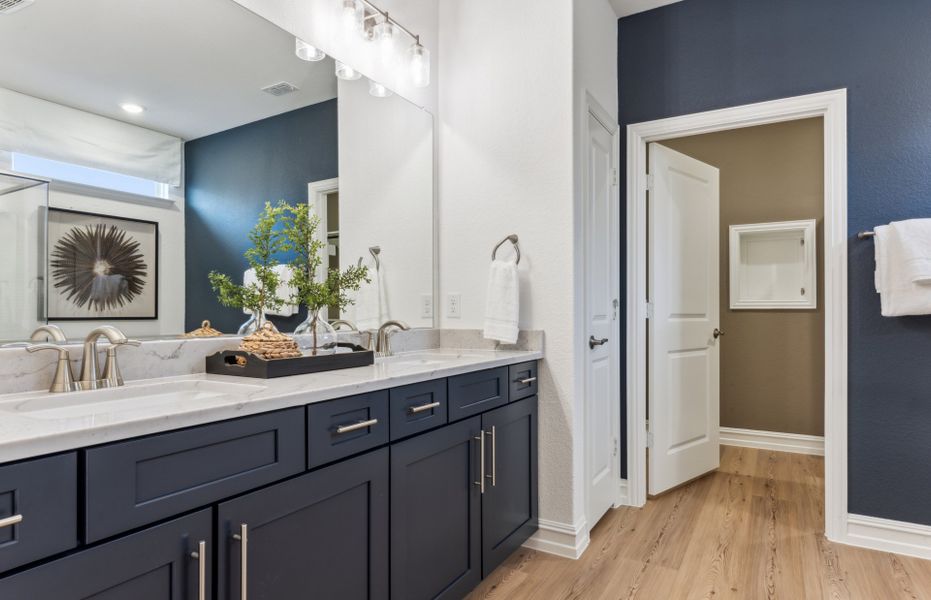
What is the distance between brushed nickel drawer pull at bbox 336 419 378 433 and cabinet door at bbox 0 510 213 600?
1.19 feet

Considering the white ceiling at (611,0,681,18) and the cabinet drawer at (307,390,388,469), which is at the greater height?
the white ceiling at (611,0,681,18)

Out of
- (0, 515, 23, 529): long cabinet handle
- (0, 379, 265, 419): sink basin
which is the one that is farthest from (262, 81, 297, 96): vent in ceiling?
(0, 515, 23, 529): long cabinet handle

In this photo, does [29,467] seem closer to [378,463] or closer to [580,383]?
[378,463]

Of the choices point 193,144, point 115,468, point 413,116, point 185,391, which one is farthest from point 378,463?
point 413,116

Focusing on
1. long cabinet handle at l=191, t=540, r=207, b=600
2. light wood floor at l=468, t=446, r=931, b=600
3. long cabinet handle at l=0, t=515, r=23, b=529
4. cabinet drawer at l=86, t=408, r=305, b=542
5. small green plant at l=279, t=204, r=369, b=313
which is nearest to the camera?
long cabinet handle at l=0, t=515, r=23, b=529

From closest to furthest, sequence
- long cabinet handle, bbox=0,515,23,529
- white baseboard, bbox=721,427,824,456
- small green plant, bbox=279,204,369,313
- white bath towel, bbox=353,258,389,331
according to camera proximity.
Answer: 1. long cabinet handle, bbox=0,515,23,529
2. small green plant, bbox=279,204,369,313
3. white bath towel, bbox=353,258,389,331
4. white baseboard, bbox=721,427,824,456

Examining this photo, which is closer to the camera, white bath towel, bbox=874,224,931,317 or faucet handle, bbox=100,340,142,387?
faucet handle, bbox=100,340,142,387

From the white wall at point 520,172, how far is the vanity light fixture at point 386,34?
230mm

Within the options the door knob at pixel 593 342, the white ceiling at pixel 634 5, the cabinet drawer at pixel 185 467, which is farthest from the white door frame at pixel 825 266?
the cabinet drawer at pixel 185 467

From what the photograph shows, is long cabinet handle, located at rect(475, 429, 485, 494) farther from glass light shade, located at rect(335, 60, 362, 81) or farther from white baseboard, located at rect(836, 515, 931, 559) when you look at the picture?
white baseboard, located at rect(836, 515, 931, 559)

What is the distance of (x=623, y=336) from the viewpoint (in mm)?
3004

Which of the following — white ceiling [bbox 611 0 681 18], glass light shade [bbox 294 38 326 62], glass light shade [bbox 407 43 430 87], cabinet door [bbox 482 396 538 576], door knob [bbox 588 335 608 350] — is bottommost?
cabinet door [bbox 482 396 538 576]

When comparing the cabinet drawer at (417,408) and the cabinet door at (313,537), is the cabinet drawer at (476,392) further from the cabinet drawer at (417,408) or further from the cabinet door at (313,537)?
the cabinet door at (313,537)

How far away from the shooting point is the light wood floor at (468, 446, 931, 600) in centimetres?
207
